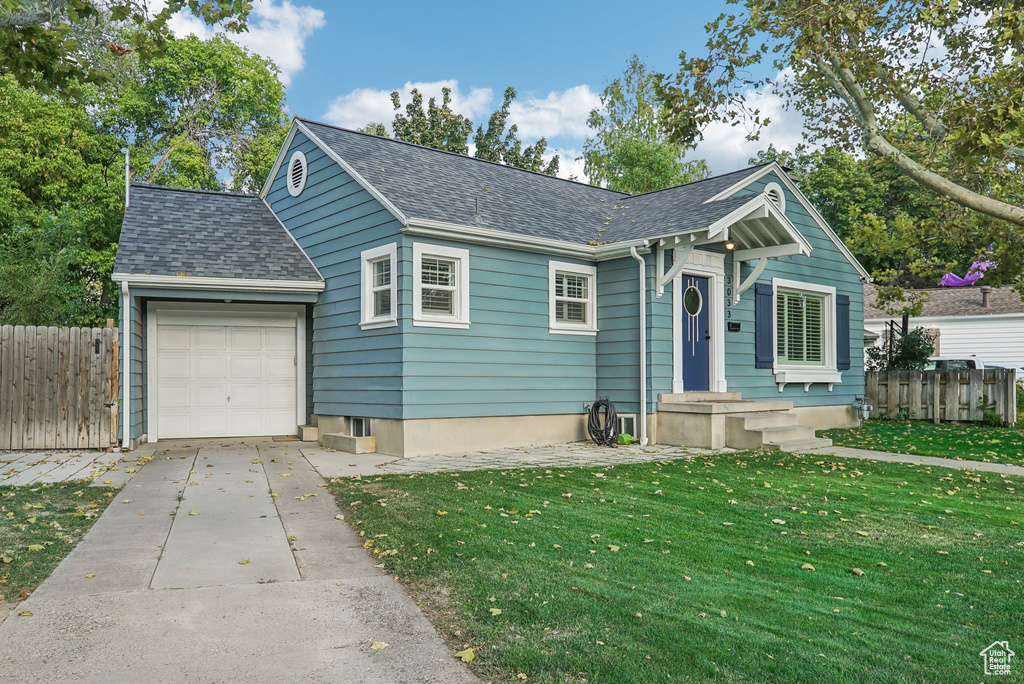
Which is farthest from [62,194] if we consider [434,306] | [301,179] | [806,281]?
[806,281]

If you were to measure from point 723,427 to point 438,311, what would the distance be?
15.4 feet

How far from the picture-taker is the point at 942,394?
52.3 feet

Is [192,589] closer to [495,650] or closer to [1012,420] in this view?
[495,650]

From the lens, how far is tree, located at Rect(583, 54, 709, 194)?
1146 inches

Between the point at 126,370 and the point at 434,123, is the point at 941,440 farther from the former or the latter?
the point at 434,123

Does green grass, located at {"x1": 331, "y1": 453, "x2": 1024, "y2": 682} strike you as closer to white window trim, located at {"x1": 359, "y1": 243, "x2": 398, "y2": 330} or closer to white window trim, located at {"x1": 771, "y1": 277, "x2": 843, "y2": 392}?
white window trim, located at {"x1": 359, "y1": 243, "x2": 398, "y2": 330}

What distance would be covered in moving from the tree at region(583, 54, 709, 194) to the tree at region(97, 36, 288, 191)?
1270cm

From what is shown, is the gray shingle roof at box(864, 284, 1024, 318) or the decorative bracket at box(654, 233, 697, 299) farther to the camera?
the gray shingle roof at box(864, 284, 1024, 318)

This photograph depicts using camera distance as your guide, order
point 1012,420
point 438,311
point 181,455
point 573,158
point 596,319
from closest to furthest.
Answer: point 181,455, point 438,311, point 596,319, point 1012,420, point 573,158

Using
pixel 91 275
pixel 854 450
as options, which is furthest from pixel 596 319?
pixel 91 275

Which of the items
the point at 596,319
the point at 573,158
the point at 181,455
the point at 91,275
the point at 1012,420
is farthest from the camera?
the point at 573,158

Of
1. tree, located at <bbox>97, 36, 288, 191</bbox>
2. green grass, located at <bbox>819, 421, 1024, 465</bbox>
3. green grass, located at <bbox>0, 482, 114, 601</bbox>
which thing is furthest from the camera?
tree, located at <bbox>97, 36, 288, 191</bbox>

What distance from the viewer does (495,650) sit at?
10.8 feet

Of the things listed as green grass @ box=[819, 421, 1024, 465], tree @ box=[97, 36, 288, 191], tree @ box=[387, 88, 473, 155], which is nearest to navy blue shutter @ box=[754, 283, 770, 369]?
green grass @ box=[819, 421, 1024, 465]
